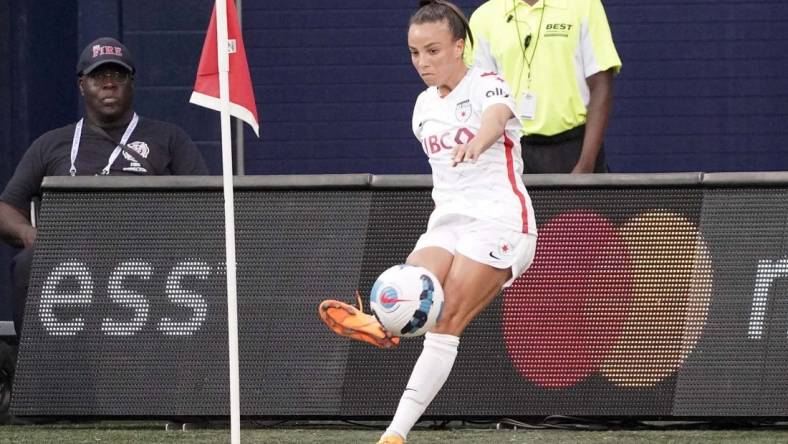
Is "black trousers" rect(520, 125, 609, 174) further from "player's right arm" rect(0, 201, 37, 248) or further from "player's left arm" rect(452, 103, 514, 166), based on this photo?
"player's right arm" rect(0, 201, 37, 248)

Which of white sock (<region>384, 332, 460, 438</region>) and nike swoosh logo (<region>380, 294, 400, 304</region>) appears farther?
white sock (<region>384, 332, 460, 438</region>)

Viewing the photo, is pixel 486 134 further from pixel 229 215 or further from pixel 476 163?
pixel 229 215

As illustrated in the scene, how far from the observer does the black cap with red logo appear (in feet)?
30.1

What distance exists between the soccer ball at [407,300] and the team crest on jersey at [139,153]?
2690mm

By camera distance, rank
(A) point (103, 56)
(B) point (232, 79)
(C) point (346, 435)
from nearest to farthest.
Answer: (B) point (232, 79) < (C) point (346, 435) < (A) point (103, 56)

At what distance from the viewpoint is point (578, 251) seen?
7.90 m

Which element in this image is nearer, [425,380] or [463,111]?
[425,380]

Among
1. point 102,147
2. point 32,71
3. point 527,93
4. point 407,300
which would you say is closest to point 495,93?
point 407,300

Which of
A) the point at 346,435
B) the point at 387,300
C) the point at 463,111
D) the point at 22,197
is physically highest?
the point at 463,111

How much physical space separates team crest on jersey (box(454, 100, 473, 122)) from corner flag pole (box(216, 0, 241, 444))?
90 centimetres

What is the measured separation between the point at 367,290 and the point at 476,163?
4.28 feet

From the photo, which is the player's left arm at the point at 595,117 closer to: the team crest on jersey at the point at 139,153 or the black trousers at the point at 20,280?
the team crest on jersey at the point at 139,153

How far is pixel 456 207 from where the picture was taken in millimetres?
6820

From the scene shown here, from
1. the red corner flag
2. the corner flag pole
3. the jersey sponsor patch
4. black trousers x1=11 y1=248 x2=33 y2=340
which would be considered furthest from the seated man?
the jersey sponsor patch
